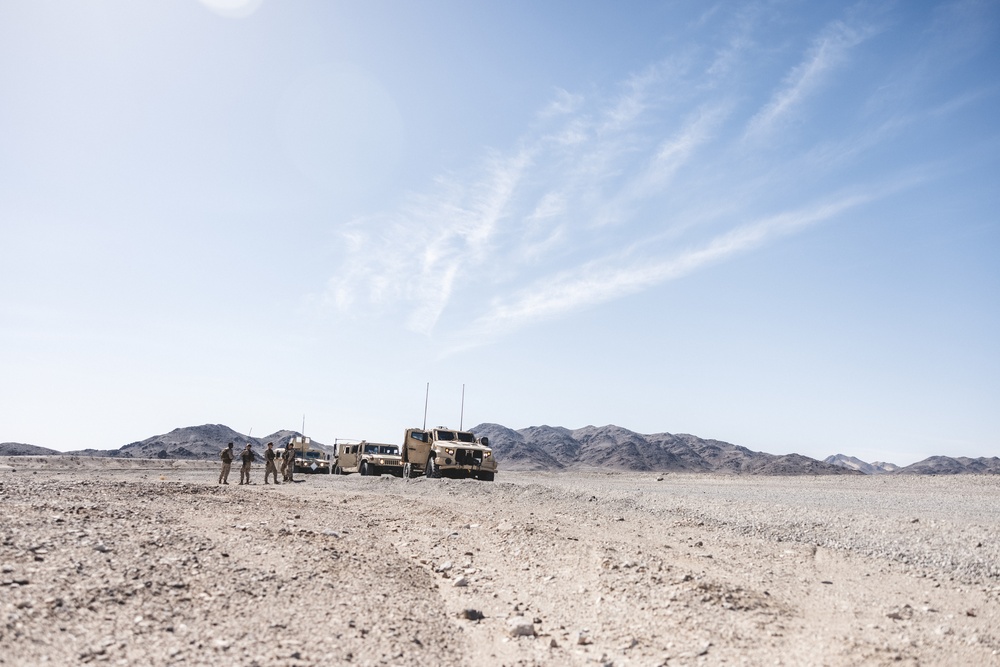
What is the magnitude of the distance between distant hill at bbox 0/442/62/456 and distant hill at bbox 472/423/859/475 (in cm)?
6147

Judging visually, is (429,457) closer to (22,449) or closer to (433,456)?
(433,456)

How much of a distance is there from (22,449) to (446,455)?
268 feet

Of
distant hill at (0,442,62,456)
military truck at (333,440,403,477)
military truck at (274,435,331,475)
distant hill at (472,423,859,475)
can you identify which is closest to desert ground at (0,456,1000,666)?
military truck at (333,440,403,477)

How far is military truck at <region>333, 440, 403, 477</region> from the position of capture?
35.4 meters

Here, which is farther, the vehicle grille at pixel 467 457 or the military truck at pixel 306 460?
the military truck at pixel 306 460

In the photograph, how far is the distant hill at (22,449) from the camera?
8025cm

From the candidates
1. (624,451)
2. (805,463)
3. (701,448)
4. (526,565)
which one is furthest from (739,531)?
(701,448)

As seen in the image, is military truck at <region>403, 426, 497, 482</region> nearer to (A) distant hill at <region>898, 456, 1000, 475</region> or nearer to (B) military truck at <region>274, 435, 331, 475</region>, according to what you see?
(B) military truck at <region>274, 435, 331, 475</region>

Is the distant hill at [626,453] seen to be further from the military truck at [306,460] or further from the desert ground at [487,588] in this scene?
the desert ground at [487,588]

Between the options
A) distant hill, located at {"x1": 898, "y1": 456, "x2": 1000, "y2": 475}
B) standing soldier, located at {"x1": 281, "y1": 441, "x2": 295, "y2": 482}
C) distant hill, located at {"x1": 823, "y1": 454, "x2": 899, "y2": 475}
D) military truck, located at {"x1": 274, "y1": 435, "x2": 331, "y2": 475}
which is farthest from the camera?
distant hill, located at {"x1": 823, "y1": 454, "x2": 899, "y2": 475}

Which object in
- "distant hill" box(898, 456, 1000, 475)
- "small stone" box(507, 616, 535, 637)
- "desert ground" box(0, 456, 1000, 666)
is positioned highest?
"distant hill" box(898, 456, 1000, 475)

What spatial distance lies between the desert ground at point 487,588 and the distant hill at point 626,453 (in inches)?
2716

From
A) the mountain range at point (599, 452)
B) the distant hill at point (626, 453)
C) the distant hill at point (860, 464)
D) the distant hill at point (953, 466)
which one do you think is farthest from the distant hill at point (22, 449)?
the distant hill at point (860, 464)

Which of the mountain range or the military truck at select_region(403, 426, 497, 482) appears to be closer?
the military truck at select_region(403, 426, 497, 482)
